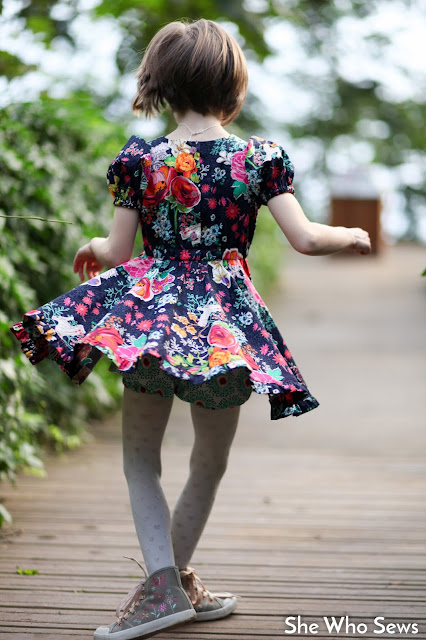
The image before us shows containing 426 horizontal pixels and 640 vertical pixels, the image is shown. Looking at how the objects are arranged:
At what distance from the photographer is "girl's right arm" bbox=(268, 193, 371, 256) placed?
7.12ft

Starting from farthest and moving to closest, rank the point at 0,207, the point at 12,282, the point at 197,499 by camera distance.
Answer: the point at 0,207, the point at 12,282, the point at 197,499

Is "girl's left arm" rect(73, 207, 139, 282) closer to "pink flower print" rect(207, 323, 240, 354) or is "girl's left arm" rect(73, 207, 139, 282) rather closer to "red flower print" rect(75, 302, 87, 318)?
"red flower print" rect(75, 302, 87, 318)

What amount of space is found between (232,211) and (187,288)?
237mm

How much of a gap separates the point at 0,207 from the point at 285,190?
1.86 metres

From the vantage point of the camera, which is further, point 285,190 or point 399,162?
point 399,162

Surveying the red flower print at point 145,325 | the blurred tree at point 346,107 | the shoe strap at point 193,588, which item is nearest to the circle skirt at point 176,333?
the red flower print at point 145,325

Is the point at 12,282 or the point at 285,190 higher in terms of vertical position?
the point at 285,190

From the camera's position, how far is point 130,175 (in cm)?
228

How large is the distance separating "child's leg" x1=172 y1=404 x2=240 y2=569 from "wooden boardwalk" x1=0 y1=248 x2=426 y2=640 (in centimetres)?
23

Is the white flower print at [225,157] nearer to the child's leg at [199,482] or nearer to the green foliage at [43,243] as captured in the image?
the child's leg at [199,482]

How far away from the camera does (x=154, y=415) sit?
232 cm

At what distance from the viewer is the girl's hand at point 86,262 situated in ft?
7.97

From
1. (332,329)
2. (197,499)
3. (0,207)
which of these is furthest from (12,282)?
(332,329)

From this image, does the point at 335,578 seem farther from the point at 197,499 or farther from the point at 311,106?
the point at 311,106
